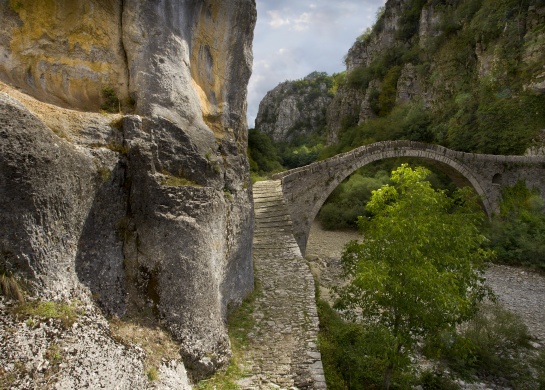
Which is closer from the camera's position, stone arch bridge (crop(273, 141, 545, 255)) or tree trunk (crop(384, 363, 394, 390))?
tree trunk (crop(384, 363, 394, 390))

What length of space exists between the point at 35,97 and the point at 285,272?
6.08 m

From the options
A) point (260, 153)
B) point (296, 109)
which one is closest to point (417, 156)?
→ point (260, 153)

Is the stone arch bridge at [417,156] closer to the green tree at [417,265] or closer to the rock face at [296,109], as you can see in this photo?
the green tree at [417,265]

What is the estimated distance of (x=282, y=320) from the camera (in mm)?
7191

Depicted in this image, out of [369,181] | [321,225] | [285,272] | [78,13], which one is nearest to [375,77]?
[369,181]

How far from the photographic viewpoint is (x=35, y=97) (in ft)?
17.5

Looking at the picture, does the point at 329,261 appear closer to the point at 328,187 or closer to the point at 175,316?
the point at 328,187

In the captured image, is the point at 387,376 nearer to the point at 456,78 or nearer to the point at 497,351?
the point at 497,351

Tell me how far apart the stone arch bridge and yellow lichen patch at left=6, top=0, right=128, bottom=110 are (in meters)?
11.2

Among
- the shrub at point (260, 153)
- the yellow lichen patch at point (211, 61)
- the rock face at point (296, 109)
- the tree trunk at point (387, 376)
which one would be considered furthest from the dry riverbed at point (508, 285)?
the rock face at point (296, 109)

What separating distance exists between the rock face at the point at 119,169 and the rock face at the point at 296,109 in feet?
197

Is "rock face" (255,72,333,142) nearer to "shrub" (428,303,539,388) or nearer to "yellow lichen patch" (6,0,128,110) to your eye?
"shrub" (428,303,539,388)

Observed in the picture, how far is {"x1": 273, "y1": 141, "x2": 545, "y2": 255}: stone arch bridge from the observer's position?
56.9 feet

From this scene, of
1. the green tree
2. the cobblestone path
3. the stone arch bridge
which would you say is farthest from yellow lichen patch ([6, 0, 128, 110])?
the stone arch bridge
